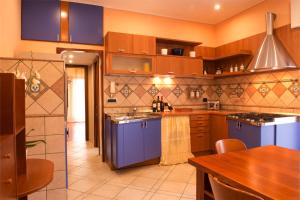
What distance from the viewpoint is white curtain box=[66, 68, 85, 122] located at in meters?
8.33

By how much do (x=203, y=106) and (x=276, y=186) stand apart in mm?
3498

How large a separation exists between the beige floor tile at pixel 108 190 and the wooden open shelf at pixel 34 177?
1162 mm

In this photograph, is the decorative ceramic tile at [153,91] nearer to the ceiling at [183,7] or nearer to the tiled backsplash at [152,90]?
the tiled backsplash at [152,90]

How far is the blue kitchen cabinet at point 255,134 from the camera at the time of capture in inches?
105

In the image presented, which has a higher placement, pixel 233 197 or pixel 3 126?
pixel 3 126

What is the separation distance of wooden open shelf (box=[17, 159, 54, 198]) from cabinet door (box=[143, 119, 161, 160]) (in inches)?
73.7

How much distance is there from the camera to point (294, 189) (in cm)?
91

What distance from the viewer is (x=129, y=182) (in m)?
2.71

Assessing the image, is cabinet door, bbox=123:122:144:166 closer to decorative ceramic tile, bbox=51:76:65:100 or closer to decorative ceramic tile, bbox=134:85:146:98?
decorative ceramic tile, bbox=134:85:146:98

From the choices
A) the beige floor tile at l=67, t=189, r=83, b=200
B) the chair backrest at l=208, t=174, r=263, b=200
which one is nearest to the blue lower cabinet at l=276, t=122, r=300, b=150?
the chair backrest at l=208, t=174, r=263, b=200

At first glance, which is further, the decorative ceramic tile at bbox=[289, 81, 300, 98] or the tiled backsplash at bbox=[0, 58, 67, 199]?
the decorative ceramic tile at bbox=[289, 81, 300, 98]

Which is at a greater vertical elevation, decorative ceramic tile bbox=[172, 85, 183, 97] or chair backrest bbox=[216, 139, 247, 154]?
decorative ceramic tile bbox=[172, 85, 183, 97]

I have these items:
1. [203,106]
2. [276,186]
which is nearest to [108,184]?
[276,186]

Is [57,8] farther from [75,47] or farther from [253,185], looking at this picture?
[253,185]
